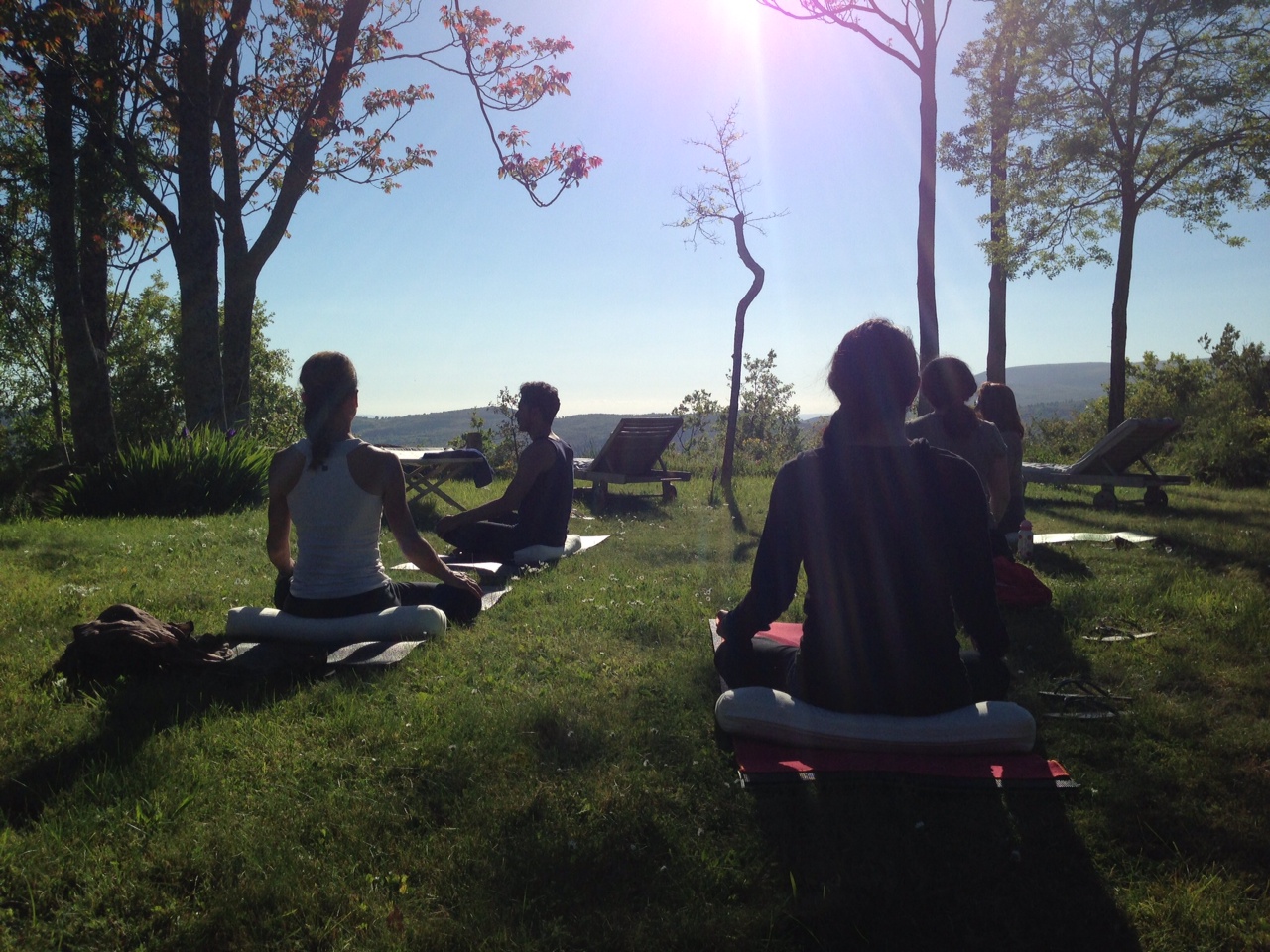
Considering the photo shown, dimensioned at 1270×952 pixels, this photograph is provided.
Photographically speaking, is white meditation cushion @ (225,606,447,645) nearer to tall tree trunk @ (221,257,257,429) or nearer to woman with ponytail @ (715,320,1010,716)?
woman with ponytail @ (715,320,1010,716)

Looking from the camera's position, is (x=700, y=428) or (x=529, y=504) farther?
(x=700, y=428)

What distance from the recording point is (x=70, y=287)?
36.3 ft

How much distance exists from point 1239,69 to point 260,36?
16.7 meters

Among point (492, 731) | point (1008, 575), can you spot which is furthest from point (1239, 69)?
point (492, 731)

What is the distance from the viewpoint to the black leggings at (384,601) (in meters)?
4.16

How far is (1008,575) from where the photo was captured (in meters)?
5.33

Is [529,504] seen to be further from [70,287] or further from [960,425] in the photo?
[70,287]

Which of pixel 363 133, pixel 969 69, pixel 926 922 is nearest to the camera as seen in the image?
pixel 926 922

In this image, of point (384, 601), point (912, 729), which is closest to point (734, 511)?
point (384, 601)

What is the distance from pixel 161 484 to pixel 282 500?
6.11m

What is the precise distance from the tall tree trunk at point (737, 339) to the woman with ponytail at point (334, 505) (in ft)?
32.9

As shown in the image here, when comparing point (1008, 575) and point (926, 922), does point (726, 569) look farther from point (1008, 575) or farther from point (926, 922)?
point (926, 922)

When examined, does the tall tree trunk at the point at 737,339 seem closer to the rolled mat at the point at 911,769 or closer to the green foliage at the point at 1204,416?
the green foliage at the point at 1204,416

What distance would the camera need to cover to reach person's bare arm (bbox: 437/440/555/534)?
245 inches
